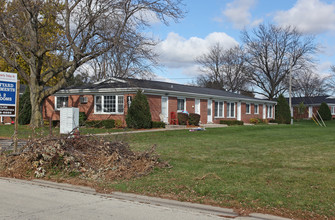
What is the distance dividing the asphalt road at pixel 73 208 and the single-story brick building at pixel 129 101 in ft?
55.6

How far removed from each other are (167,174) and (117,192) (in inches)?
67.4

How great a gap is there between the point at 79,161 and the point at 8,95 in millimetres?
4261

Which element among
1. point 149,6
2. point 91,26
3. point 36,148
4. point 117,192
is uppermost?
point 149,6

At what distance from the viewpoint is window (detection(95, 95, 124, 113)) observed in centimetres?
2575

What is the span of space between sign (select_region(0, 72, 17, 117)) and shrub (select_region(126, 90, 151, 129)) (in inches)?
465

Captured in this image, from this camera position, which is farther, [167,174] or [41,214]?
[167,174]

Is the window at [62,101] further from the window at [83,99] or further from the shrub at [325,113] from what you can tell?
the shrub at [325,113]

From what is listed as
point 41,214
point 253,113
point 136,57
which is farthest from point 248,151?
point 253,113

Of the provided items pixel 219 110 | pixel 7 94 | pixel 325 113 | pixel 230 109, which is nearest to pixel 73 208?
pixel 7 94

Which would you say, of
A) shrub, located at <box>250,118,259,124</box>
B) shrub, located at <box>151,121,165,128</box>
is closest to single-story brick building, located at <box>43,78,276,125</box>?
shrub, located at <box>151,121,165,128</box>

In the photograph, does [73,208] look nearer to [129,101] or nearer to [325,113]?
[129,101]

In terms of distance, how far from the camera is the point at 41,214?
19.3ft

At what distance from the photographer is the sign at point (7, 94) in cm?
1151

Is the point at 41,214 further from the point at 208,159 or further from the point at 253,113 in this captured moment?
the point at 253,113
